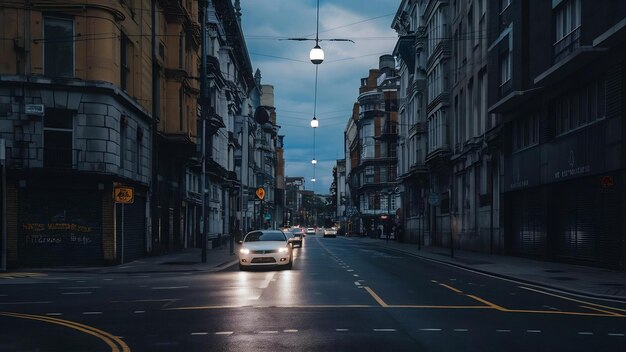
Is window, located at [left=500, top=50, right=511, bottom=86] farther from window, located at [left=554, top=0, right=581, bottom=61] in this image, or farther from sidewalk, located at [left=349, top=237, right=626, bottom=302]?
sidewalk, located at [left=349, top=237, right=626, bottom=302]

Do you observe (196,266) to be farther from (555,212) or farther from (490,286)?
(555,212)

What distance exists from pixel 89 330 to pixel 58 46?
58.5 feet

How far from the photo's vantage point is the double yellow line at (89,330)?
9305mm

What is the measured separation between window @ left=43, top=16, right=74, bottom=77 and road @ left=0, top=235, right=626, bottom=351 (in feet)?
31.2

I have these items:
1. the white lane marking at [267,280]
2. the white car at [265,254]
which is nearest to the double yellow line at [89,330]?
the white lane marking at [267,280]

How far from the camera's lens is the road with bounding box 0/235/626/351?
9461 mm

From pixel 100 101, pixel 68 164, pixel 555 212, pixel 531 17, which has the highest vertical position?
pixel 531 17

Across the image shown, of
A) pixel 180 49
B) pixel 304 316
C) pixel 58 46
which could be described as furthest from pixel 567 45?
pixel 180 49

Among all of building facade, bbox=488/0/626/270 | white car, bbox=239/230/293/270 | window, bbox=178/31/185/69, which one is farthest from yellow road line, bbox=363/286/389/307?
window, bbox=178/31/185/69

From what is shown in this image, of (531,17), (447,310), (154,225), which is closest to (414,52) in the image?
(531,17)

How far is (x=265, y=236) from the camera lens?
26.2m

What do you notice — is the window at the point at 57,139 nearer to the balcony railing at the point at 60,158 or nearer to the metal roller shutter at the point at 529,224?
the balcony railing at the point at 60,158

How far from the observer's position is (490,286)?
18703 millimetres

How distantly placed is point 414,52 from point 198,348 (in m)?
56.2
